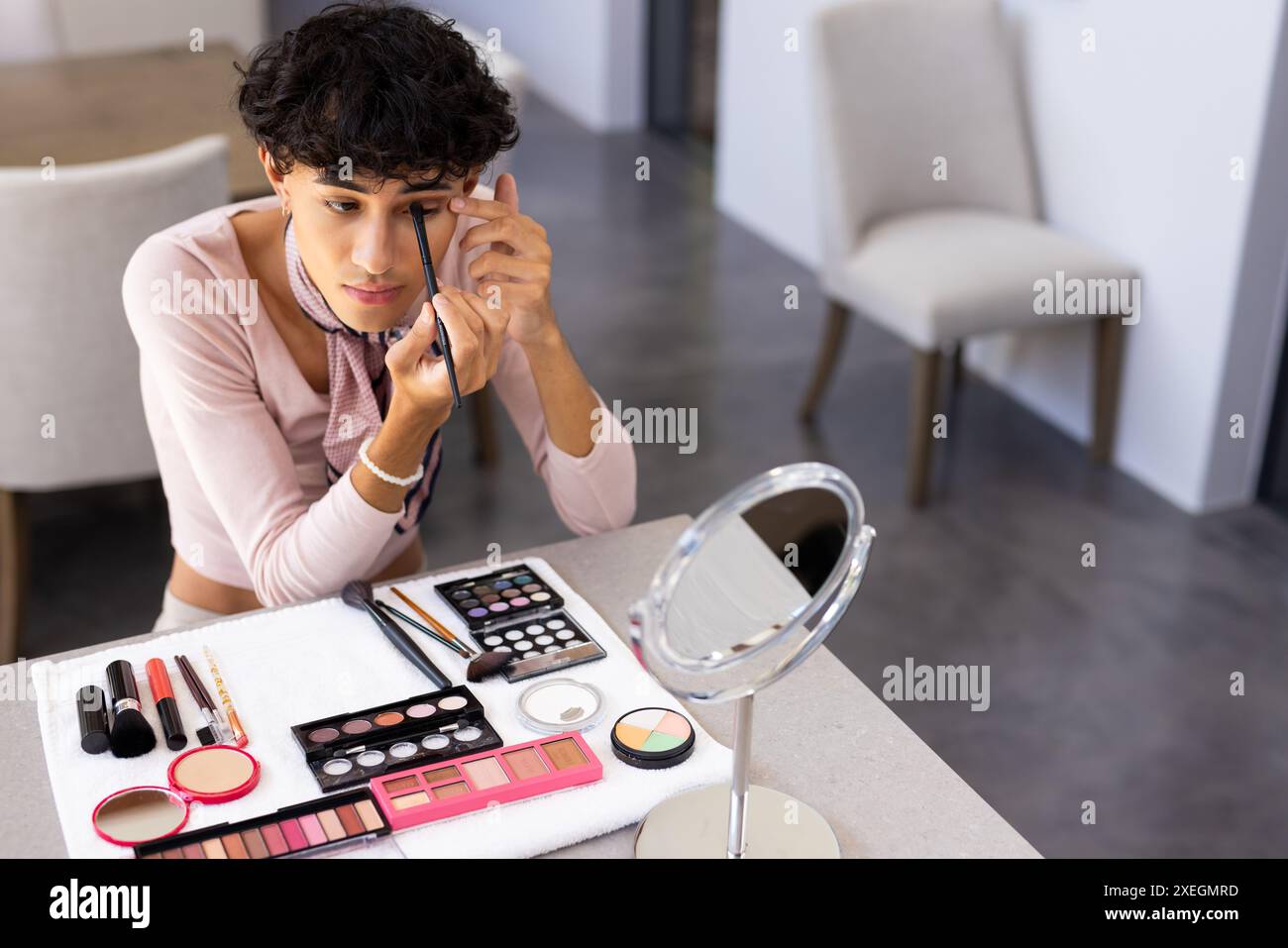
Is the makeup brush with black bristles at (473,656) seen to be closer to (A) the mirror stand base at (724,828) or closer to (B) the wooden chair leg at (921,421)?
(A) the mirror stand base at (724,828)

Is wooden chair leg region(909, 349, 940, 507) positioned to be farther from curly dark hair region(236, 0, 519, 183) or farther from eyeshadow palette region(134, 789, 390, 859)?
eyeshadow palette region(134, 789, 390, 859)

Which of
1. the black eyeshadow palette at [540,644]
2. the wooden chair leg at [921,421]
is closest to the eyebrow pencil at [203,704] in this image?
the black eyeshadow palette at [540,644]

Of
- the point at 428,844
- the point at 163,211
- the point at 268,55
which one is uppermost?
the point at 268,55

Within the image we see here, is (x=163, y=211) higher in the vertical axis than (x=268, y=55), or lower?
lower

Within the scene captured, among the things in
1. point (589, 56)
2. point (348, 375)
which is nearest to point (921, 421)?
point (348, 375)

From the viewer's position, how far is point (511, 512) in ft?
9.77

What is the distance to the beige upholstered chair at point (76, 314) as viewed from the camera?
211 centimetres

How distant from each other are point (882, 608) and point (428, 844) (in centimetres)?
175

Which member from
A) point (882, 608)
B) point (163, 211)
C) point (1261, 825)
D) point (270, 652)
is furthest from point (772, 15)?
point (270, 652)

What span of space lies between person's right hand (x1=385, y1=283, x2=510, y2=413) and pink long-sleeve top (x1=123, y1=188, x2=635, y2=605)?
116 mm

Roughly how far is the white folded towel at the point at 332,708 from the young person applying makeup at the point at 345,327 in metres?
0.11

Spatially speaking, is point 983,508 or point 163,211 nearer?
point 163,211

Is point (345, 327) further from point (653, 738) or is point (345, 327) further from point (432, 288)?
point (653, 738)

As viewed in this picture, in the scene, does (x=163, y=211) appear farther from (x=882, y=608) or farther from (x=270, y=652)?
(x=882, y=608)
